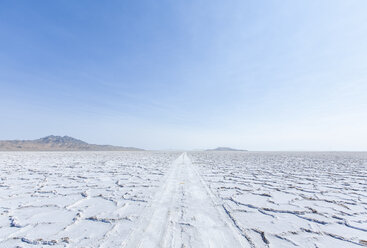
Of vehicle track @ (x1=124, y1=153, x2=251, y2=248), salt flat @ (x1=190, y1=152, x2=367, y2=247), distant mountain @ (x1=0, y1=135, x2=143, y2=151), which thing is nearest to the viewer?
vehicle track @ (x1=124, y1=153, x2=251, y2=248)

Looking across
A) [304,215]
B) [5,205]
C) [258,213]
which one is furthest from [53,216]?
[304,215]

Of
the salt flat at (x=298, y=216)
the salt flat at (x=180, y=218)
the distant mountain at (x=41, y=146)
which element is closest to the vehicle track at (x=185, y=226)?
the salt flat at (x=180, y=218)

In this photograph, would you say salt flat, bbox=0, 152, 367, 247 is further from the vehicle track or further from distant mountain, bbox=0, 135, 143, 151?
distant mountain, bbox=0, 135, 143, 151

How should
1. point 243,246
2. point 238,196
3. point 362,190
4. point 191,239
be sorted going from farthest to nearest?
point 362,190 → point 238,196 → point 191,239 → point 243,246

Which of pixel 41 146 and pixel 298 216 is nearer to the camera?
pixel 298 216

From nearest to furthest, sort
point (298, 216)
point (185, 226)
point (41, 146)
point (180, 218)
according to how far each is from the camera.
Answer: point (185, 226) < point (180, 218) < point (298, 216) < point (41, 146)

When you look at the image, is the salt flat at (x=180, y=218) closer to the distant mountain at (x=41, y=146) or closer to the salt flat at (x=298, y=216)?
the salt flat at (x=298, y=216)

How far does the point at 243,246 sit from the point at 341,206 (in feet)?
7.50

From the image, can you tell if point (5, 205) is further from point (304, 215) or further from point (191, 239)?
point (304, 215)

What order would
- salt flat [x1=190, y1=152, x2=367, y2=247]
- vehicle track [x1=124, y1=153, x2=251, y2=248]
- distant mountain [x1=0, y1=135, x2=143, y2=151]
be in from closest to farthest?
vehicle track [x1=124, y1=153, x2=251, y2=248]
salt flat [x1=190, y1=152, x2=367, y2=247]
distant mountain [x1=0, y1=135, x2=143, y2=151]

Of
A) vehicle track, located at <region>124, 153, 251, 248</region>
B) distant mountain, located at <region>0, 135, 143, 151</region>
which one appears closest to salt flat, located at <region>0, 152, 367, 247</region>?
vehicle track, located at <region>124, 153, 251, 248</region>

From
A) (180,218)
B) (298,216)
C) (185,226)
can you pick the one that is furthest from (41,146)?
(298,216)

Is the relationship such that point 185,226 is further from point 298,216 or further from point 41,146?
point 41,146

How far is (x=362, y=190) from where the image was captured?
4.07 m
